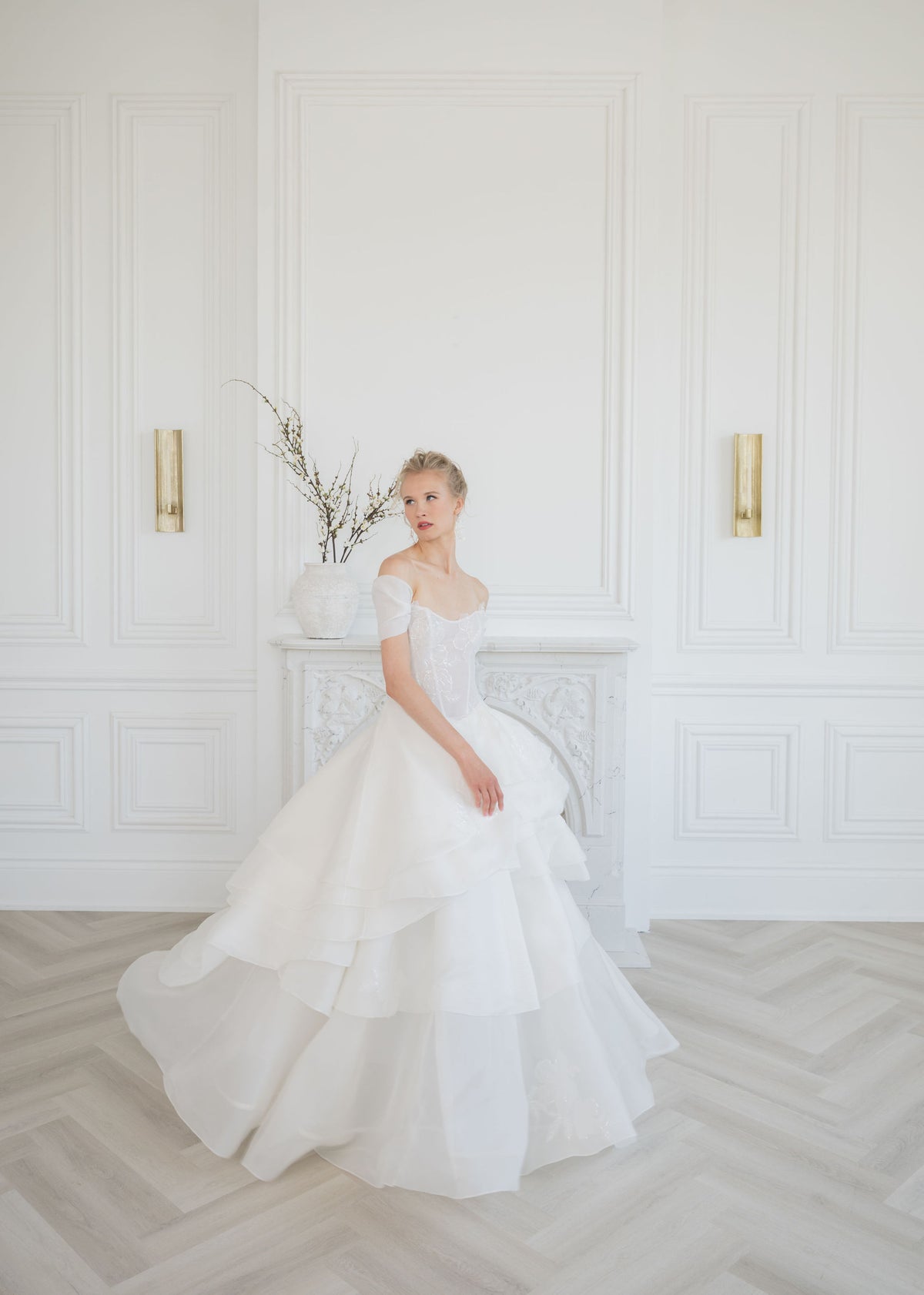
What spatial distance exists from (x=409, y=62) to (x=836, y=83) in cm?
191

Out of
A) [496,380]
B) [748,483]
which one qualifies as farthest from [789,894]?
[496,380]

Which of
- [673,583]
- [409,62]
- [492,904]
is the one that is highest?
[409,62]

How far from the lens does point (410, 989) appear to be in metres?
2.32

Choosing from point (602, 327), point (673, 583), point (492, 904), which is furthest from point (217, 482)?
point (492, 904)

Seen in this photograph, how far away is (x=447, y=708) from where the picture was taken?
2.73m

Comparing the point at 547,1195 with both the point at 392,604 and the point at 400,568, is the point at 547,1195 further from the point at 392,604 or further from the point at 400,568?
the point at 400,568

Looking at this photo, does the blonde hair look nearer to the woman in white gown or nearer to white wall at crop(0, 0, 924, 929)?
the woman in white gown

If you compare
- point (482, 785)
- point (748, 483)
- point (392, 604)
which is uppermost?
point (748, 483)

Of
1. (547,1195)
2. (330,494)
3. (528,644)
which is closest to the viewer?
(547,1195)

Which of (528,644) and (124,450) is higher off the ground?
(124,450)

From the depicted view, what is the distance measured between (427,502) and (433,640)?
40cm

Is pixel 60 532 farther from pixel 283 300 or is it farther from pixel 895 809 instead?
pixel 895 809

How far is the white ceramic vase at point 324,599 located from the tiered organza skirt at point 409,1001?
1.37 meters

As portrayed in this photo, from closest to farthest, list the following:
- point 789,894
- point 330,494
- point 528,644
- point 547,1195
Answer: point 547,1195, point 528,644, point 330,494, point 789,894
